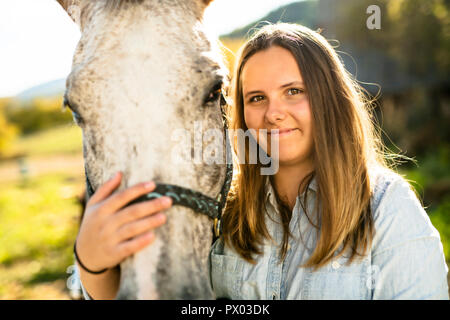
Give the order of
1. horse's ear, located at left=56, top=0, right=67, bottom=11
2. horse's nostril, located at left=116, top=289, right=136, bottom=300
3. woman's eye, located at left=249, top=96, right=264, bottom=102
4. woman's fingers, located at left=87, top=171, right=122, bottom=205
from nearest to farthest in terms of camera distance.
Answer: horse's nostril, located at left=116, top=289, right=136, bottom=300 → woman's fingers, located at left=87, top=171, right=122, bottom=205 → woman's eye, located at left=249, top=96, right=264, bottom=102 → horse's ear, located at left=56, top=0, right=67, bottom=11

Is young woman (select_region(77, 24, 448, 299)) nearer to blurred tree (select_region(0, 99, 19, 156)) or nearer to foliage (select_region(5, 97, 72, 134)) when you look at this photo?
blurred tree (select_region(0, 99, 19, 156))

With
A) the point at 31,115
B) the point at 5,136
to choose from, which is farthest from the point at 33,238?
the point at 31,115

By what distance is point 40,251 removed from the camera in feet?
24.6

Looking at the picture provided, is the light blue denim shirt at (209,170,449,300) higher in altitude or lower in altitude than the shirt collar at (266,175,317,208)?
lower

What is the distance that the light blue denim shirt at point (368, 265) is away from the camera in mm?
1436

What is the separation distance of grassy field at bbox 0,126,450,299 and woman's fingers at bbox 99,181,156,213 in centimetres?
94

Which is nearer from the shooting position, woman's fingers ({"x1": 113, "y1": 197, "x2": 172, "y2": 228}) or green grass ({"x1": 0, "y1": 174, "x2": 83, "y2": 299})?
woman's fingers ({"x1": 113, "y1": 197, "x2": 172, "y2": 228})

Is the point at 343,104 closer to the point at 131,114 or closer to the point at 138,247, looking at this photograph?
the point at 131,114

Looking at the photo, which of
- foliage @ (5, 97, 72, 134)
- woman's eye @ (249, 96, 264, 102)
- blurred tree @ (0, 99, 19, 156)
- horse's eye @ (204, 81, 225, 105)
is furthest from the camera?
foliage @ (5, 97, 72, 134)

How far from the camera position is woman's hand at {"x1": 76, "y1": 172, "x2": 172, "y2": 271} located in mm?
1237

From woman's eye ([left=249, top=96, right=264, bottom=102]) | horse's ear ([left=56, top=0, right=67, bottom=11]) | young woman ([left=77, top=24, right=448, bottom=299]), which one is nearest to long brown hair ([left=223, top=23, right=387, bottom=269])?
young woman ([left=77, top=24, right=448, bottom=299])

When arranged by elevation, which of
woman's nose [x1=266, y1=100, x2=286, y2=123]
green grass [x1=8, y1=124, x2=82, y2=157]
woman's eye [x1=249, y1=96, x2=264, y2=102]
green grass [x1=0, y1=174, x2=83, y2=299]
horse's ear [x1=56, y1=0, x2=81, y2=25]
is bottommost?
green grass [x1=0, y1=174, x2=83, y2=299]
